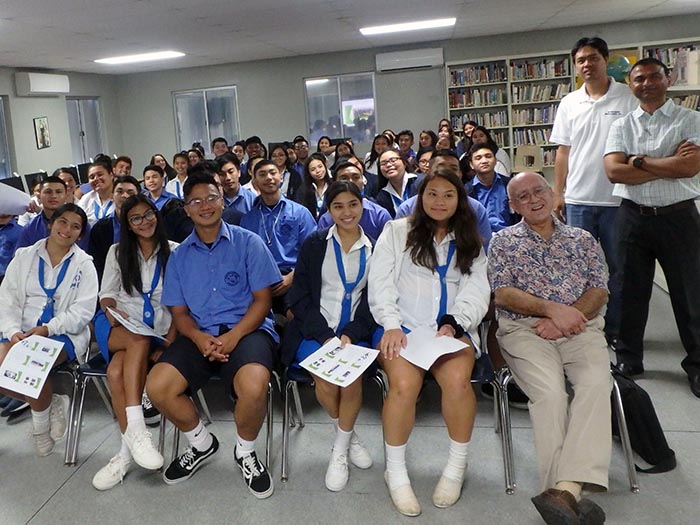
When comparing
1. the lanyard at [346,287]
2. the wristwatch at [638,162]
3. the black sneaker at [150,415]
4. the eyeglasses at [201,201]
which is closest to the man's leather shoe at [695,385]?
the wristwatch at [638,162]

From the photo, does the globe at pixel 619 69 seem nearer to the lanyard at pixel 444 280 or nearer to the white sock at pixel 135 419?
the lanyard at pixel 444 280

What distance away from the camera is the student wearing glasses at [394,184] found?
441 cm

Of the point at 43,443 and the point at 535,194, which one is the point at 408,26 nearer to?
the point at 535,194

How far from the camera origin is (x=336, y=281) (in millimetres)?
2562

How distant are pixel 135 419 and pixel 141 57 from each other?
26.0ft

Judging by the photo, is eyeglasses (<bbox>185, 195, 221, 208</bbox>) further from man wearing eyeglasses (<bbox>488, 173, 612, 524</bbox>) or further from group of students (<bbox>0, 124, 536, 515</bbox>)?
man wearing eyeglasses (<bbox>488, 173, 612, 524</bbox>)

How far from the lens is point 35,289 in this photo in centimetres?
281

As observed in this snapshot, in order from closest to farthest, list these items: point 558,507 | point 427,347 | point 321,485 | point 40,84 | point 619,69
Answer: point 558,507 < point 427,347 < point 321,485 < point 619,69 < point 40,84

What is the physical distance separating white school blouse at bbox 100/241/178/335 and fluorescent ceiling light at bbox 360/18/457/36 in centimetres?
613

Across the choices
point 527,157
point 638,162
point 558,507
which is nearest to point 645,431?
point 558,507

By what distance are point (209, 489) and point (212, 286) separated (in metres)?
0.86

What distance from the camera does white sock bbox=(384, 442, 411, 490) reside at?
85.1 inches

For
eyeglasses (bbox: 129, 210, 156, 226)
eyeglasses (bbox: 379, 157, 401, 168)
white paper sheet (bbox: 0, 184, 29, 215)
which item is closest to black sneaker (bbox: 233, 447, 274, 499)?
eyeglasses (bbox: 129, 210, 156, 226)

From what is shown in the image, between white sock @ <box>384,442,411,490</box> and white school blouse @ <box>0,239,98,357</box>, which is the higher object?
white school blouse @ <box>0,239,98,357</box>
